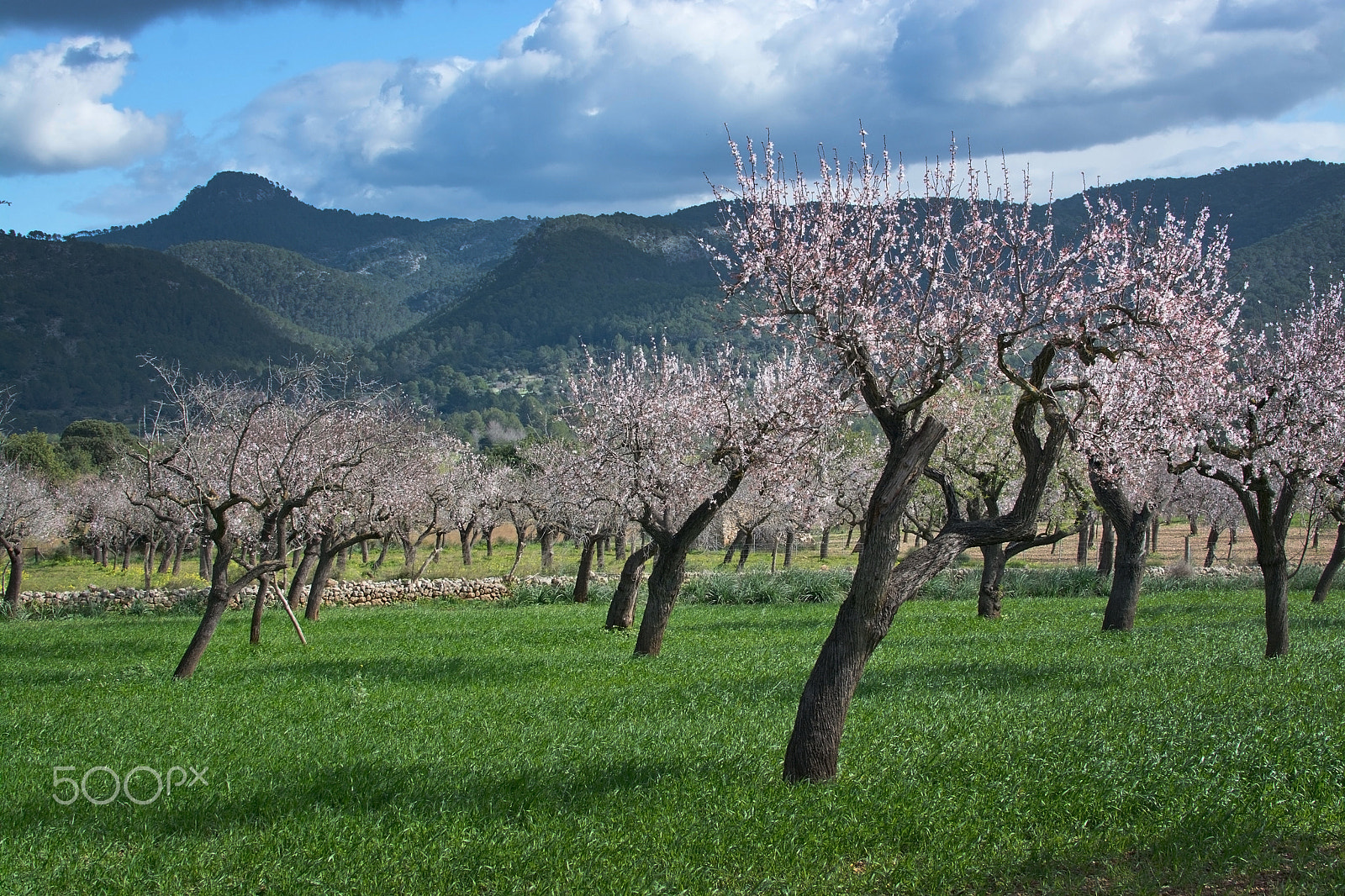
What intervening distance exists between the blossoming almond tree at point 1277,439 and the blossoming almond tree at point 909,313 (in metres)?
2.04

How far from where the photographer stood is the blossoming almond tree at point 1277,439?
1186 cm

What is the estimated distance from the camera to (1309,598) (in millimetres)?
21562

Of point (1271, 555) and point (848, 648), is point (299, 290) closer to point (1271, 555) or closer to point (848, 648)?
point (1271, 555)

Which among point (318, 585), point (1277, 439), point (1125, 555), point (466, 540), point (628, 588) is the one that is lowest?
point (466, 540)

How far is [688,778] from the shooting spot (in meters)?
6.78

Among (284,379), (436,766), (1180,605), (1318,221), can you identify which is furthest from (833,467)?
(1318,221)

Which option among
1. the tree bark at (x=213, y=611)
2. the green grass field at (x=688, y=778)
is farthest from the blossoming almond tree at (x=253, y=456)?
the green grass field at (x=688, y=778)

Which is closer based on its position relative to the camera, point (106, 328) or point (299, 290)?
point (106, 328)

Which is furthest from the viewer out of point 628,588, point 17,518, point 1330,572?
point 17,518

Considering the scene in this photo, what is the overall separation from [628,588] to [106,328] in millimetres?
131536

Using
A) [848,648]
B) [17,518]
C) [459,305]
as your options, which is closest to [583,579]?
[17,518]

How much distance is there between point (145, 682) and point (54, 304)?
133377 millimetres

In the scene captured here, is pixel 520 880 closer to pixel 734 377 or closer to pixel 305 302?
pixel 734 377

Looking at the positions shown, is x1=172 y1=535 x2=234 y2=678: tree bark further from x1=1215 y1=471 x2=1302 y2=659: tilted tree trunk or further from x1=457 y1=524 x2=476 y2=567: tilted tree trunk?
x1=457 y1=524 x2=476 y2=567: tilted tree trunk
